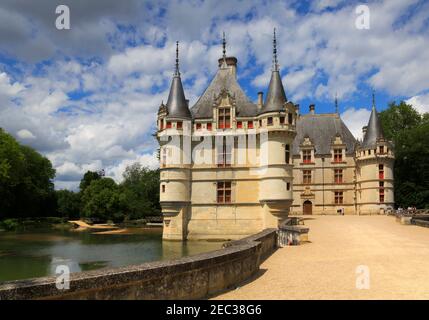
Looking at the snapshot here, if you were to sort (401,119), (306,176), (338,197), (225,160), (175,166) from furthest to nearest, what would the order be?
(401,119), (306,176), (338,197), (225,160), (175,166)

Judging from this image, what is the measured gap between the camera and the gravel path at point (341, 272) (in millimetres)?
7543

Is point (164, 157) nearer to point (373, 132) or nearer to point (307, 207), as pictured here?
point (307, 207)

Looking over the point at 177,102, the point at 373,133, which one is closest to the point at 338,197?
the point at 373,133

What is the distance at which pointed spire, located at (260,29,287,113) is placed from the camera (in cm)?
2821

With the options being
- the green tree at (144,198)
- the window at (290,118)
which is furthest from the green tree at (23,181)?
the window at (290,118)

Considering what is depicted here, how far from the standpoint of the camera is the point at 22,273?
17031mm

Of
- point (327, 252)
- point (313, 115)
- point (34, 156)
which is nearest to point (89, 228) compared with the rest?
point (34, 156)

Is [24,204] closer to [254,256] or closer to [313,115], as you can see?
[313,115]

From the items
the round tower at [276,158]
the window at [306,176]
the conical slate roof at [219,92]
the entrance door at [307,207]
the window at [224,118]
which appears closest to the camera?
the round tower at [276,158]

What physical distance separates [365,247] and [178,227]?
16.8 m

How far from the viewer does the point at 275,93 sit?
28.7 m

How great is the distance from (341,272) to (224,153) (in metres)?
20.4

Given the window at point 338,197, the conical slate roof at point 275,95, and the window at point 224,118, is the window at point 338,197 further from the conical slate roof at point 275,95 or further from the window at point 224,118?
the window at point 224,118
